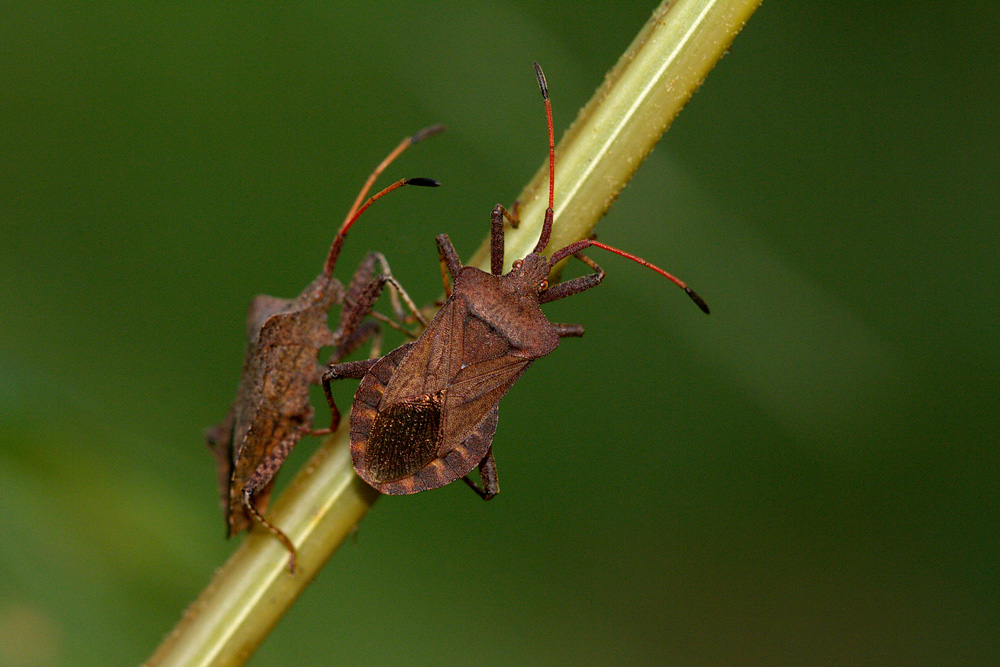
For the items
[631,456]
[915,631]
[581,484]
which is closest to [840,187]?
[631,456]

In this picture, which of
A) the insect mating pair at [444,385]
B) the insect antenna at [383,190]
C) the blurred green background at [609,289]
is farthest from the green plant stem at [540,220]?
the blurred green background at [609,289]

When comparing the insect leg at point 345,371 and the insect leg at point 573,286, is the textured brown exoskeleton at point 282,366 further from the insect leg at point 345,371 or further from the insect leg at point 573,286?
the insect leg at point 573,286

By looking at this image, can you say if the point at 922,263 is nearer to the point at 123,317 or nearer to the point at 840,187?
the point at 840,187

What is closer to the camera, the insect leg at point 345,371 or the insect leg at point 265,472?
the insect leg at point 265,472

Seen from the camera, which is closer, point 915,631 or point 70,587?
point 70,587

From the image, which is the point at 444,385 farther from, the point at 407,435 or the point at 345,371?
the point at 345,371
